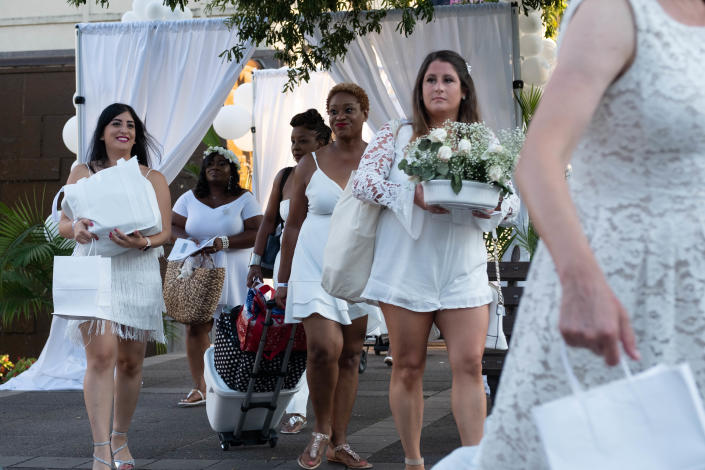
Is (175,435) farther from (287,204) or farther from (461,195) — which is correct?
(461,195)

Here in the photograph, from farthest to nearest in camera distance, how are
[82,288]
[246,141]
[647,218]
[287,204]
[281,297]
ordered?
[246,141] < [287,204] < [281,297] < [82,288] < [647,218]

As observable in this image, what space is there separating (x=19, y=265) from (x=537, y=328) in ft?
33.2

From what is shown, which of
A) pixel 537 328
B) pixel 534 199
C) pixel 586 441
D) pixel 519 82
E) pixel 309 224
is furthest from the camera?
pixel 519 82

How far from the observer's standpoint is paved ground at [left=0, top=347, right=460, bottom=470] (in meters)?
6.32

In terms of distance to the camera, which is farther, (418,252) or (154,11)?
(154,11)

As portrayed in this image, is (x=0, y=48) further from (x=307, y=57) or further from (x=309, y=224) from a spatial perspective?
(x=309, y=224)

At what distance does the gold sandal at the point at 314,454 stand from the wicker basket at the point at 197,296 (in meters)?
2.82

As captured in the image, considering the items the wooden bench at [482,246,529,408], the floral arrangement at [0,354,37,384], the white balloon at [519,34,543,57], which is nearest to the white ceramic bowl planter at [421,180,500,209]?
the wooden bench at [482,246,529,408]

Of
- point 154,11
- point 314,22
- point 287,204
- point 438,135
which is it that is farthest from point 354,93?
point 154,11

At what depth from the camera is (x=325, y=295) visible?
602cm

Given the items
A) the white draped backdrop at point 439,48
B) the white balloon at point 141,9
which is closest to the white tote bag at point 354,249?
the white draped backdrop at point 439,48

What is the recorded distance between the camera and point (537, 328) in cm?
212

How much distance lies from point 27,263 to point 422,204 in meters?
7.63

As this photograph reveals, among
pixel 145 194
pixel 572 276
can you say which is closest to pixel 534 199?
pixel 572 276
